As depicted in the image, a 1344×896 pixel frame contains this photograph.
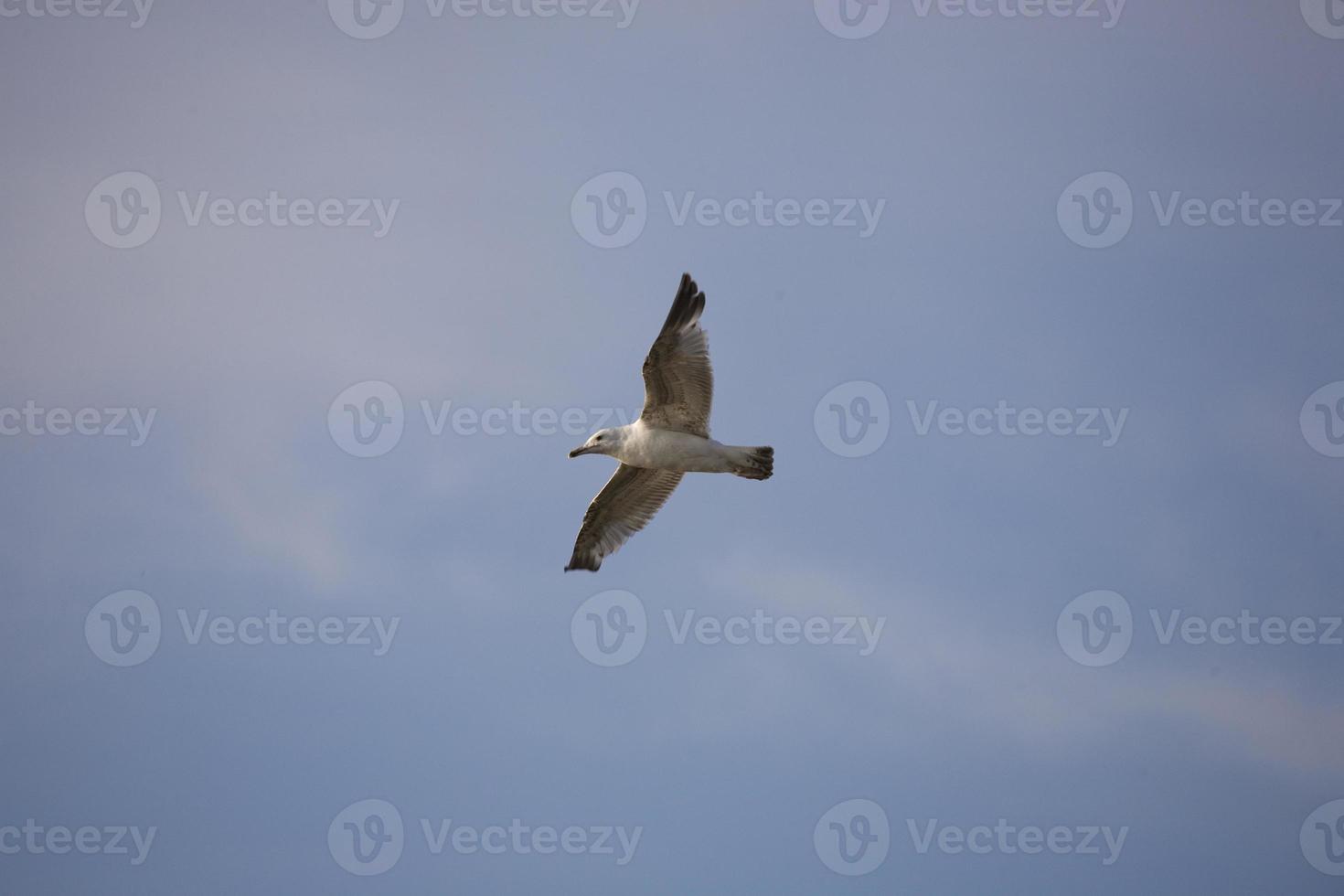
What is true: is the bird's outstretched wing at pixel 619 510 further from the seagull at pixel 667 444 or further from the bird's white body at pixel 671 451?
the bird's white body at pixel 671 451

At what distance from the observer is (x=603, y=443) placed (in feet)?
39.9

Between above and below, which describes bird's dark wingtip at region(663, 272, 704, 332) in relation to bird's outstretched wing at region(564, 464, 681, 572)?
above

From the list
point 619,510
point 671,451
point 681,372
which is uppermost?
point 681,372

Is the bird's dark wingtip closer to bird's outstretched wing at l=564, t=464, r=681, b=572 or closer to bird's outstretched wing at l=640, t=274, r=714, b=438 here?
bird's outstretched wing at l=640, t=274, r=714, b=438

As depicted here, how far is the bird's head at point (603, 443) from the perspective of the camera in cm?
1212

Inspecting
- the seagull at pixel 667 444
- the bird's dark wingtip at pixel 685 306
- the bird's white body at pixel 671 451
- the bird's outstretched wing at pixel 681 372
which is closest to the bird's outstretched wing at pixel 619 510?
the seagull at pixel 667 444

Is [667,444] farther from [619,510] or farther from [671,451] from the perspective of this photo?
[619,510]

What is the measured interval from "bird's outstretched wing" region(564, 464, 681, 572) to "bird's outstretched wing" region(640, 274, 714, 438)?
2.82 ft

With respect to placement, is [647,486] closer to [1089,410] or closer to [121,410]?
[1089,410]

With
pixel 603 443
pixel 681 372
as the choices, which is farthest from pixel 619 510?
pixel 681 372

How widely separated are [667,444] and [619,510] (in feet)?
4.16

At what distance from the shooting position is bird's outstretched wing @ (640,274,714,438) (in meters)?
11.2

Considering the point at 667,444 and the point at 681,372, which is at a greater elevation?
the point at 681,372

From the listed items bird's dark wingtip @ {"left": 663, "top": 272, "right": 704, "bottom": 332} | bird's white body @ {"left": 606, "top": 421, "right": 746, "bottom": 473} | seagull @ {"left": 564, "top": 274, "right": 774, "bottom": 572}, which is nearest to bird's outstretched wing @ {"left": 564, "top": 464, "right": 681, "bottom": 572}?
seagull @ {"left": 564, "top": 274, "right": 774, "bottom": 572}
